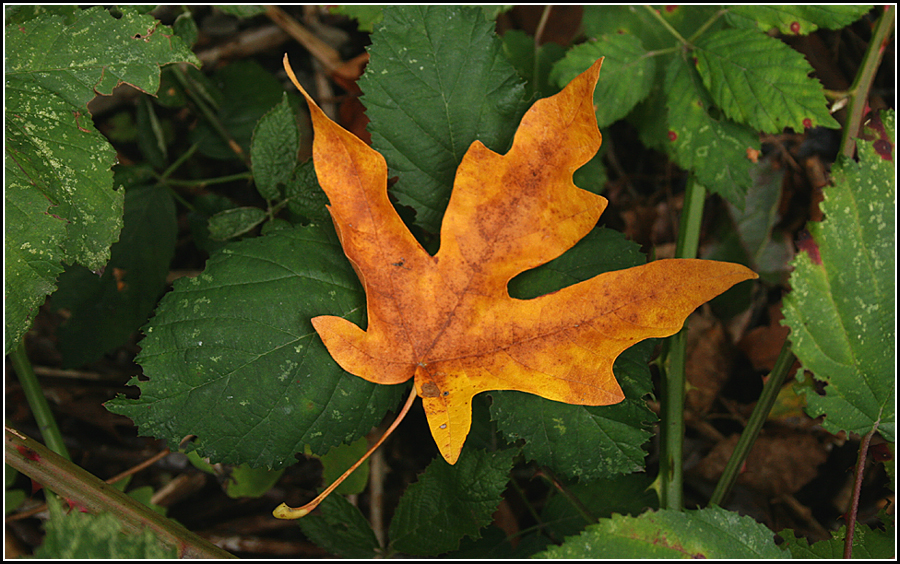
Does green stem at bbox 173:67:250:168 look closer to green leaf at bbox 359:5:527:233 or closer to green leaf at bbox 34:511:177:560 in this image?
green leaf at bbox 359:5:527:233

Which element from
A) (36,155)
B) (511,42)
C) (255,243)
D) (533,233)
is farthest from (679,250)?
(36,155)

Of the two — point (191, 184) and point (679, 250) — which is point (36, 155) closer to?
point (191, 184)


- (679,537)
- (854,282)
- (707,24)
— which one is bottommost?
Result: (679,537)

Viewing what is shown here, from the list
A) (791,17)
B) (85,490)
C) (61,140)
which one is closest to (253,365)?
(85,490)

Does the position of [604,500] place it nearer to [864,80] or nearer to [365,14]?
[864,80]

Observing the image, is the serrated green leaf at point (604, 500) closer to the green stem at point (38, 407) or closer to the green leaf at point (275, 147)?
the green leaf at point (275, 147)

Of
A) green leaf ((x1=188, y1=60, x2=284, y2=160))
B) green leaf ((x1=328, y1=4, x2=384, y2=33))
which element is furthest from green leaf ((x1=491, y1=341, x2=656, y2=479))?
green leaf ((x1=188, y1=60, x2=284, y2=160))

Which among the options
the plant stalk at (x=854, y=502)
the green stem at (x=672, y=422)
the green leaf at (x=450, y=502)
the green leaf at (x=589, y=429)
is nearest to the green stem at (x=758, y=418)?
the green stem at (x=672, y=422)

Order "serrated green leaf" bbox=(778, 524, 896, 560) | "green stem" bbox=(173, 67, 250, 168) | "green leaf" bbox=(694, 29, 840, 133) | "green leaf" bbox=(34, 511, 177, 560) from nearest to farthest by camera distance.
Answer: "green leaf" bbox=(34, 511, 177, 560)
"serrated green leaf" bbox=(778, 524, 896, 560)
"green leaf" bbox=(694, 29, 840, 133)
"green stem" bbox=(173, 67, 250, 168)

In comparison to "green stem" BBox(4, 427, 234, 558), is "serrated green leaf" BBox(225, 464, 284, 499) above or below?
below
